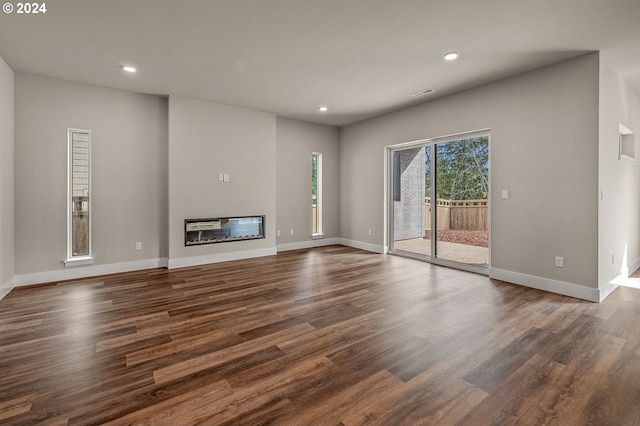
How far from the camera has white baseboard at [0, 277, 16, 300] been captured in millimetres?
3398

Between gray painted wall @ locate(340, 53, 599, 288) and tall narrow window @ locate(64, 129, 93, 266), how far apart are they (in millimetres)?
5359

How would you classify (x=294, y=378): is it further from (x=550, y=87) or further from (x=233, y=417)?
(x=550, y=87)

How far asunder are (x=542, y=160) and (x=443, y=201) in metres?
1.57

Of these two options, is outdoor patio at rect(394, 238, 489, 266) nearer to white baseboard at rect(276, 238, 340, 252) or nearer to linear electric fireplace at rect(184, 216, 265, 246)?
white baseboard at rect(276, 238, 340, 252)

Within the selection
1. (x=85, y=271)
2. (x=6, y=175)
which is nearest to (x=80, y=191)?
(x=6, y=175)

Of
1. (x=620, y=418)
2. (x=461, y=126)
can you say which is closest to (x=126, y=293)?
(x=620, y=418)

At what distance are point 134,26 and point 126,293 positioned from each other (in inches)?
113

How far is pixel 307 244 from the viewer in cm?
664

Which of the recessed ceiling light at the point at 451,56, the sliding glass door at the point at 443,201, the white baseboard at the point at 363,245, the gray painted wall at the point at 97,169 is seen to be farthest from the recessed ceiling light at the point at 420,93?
the gray painted wall at the point at 97,169

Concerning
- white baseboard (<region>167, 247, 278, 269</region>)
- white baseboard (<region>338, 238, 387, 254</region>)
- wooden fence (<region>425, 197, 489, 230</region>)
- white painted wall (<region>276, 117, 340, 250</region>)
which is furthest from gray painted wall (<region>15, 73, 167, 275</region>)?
wooden fence (<region>425, 197, 489, 230</region>)

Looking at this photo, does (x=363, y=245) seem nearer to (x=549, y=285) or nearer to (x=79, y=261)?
(x=549, y=285)

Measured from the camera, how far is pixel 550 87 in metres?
3.57

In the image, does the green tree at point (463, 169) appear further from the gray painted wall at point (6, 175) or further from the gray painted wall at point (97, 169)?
the gray painted wall at point (6, 175)

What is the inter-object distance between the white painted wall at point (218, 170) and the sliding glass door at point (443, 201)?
253 centimetres
